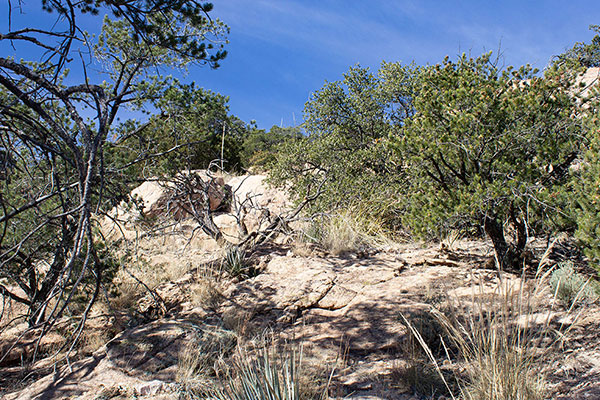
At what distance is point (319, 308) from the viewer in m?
5.21

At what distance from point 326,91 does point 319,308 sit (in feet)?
21.8

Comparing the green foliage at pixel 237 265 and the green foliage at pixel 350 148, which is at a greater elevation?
the green foliage at pixel 350 148

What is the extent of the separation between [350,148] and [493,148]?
4.63 metres

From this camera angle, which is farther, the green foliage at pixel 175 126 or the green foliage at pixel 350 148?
→ the green foliage at pixel 350 148

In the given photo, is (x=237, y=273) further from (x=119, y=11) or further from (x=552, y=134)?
(x=552, y=134)

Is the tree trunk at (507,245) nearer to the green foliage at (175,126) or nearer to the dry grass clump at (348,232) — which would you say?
the dry grass clump at (348,232)

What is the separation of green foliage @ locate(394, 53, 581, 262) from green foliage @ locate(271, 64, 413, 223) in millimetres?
2422

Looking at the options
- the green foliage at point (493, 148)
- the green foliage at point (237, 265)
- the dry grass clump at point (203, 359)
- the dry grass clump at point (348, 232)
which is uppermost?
the green foliage at point (493, 148)

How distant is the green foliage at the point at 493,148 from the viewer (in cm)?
521

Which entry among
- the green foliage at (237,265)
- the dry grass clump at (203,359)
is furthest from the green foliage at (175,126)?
the dry grass clump at (203,359)

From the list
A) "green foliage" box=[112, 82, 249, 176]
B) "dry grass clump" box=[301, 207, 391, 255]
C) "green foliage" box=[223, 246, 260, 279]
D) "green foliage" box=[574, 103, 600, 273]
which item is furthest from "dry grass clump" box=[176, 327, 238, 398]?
"green foliage" box=[574, 103, 600, 273]

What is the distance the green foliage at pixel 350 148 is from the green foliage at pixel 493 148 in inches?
95.4

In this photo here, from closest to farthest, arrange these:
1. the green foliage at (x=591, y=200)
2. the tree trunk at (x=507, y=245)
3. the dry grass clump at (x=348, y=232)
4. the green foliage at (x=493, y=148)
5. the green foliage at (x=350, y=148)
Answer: the green foliage at (x=591, y=200) < the green foliage at (x=493, y=148) < the tree trunk at (x=507, y=245) < the dry grass clump at (x=348, y=232) < the green foliage at (x=350, y=148)

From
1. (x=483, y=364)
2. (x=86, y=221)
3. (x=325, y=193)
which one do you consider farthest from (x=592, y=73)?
(x=86, y=221)
